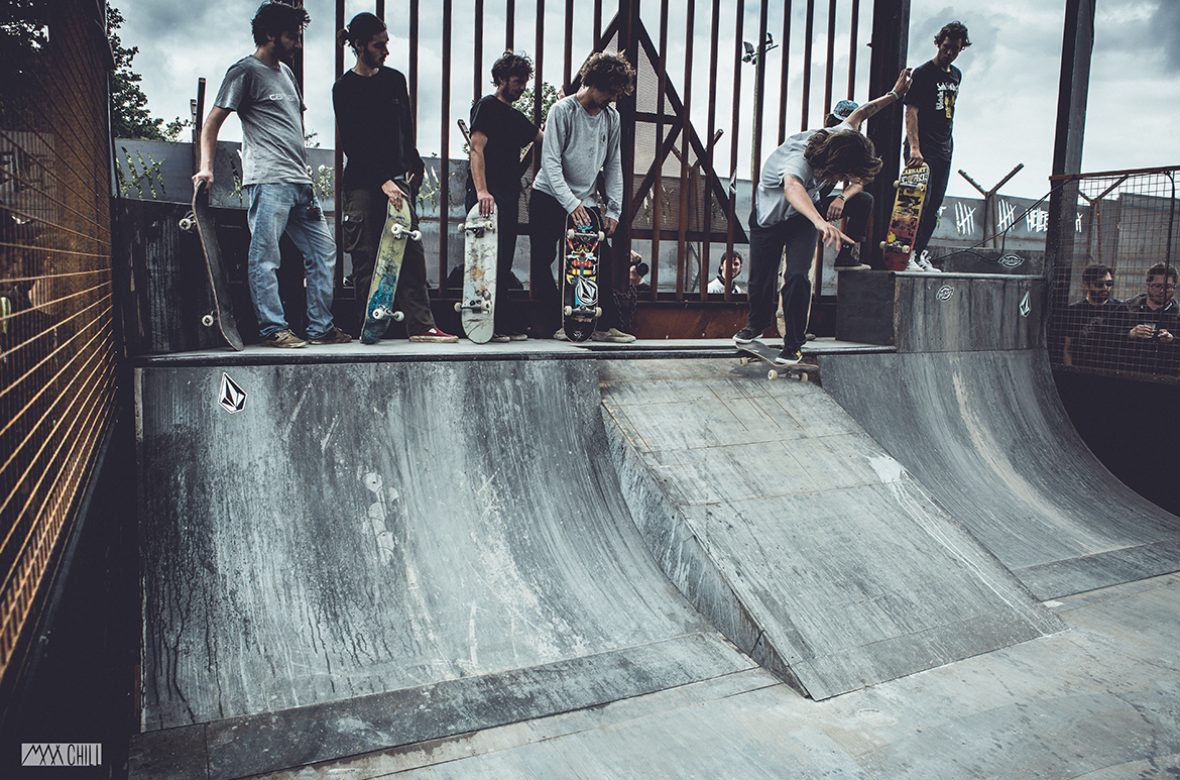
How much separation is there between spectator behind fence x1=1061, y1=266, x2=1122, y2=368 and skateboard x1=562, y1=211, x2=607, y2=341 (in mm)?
4639

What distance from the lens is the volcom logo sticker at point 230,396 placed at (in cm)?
367

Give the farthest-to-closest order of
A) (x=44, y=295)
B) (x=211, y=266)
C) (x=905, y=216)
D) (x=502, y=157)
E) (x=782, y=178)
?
(x=905, y=216) < (x=502, y=157) < (x=782, y=178) < (x=211, y=266) < (x=44, y=295)

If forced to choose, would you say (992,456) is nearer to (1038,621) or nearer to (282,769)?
(1038,621)

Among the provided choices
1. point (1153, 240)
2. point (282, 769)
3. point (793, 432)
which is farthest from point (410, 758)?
point (1153, 240)

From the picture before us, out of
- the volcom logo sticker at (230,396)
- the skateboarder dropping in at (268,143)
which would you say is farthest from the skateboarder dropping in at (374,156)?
the volcom logo sticker at (230,396)

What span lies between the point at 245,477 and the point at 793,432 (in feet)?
10.1

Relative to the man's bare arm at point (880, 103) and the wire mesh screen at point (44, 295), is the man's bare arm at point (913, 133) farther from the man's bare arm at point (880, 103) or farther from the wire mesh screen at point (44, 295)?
the wire mesh screen at point (44, 295)

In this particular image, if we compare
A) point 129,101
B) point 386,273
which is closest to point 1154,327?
point 386,273

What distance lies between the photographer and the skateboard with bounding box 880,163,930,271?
7016 millimetres

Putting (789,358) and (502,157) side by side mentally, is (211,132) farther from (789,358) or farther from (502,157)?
(789,358)

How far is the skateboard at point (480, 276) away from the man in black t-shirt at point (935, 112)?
4000 mm

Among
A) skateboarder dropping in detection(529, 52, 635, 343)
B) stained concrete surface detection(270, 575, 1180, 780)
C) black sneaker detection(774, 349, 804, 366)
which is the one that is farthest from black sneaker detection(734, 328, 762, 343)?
stained concrete surface detection(270, 575, 1180, 780)

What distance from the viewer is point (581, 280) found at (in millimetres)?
5750

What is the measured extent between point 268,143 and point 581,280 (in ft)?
7.29
